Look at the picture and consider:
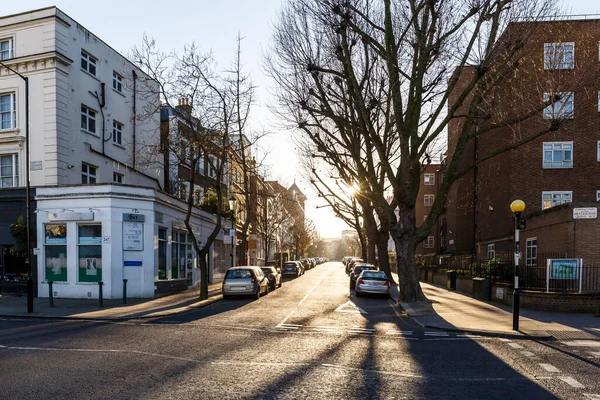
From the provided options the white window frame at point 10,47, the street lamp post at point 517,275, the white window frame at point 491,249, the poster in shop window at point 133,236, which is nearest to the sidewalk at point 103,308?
the poster in shop window at point 133,236

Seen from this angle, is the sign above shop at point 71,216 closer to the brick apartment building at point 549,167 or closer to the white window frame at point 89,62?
the white window frame at point 89,62

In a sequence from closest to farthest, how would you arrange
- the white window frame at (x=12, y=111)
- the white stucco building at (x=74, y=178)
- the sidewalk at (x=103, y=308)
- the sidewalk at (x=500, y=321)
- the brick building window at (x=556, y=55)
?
1. the sidewalk at (x=500, y=321)
2. the brick building window at (x=556, y=55)
3. the sidewalk at (x=103, y=308)
4. the white stucco building at (x=74, y=178)
5. the white window frame at (x=12, y=111)

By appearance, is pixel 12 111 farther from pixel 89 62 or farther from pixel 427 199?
pixel 427 199

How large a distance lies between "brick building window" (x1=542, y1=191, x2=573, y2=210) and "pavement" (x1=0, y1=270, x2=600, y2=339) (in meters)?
11.7

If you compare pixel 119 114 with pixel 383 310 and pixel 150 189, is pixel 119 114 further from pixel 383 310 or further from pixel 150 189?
pixel 383 310

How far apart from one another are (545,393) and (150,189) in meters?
18.8

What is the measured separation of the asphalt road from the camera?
22.7 ft

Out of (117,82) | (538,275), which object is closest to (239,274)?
(538,275)

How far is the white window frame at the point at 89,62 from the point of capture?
25.3 metres

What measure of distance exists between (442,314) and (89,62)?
69.8 feet

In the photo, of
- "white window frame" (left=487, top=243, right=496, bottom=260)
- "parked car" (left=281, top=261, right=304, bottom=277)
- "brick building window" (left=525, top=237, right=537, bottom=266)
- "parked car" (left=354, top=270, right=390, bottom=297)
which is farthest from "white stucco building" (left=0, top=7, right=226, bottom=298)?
"white window frame" (left=487, top=243, right=496, bottom=260)

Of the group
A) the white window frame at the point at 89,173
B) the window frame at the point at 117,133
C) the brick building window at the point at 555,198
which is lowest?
the brick building window at the point at 555,198

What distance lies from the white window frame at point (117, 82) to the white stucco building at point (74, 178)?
55.3 inches

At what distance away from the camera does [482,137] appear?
1567 inches
